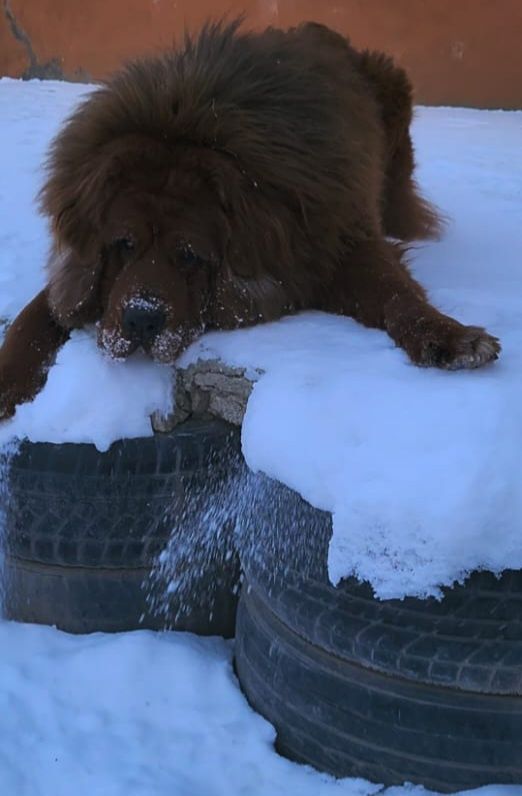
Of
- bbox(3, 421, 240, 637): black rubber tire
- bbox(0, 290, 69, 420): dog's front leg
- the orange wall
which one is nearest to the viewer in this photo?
bbox(3, 421, 240, 637): black rubber tire

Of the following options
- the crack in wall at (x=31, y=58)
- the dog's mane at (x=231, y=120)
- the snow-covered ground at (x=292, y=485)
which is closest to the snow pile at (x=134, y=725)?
the snow-covered ground at (x=292, y=485)

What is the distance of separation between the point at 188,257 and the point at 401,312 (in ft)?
1.86

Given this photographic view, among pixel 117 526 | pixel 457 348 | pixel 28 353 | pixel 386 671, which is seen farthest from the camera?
pixel 28 353

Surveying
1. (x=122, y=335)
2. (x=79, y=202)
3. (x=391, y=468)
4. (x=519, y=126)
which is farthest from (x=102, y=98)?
(x=519, y=126)

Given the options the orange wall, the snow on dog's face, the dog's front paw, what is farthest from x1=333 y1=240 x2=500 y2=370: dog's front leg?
the orange wall

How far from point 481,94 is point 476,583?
8.03 metres

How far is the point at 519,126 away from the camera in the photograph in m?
7.79

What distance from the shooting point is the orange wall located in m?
8.66

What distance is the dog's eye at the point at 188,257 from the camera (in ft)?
8.03

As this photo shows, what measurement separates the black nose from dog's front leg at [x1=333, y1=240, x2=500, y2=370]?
54 cm

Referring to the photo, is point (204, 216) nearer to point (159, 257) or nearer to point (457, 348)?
point (159, 257)

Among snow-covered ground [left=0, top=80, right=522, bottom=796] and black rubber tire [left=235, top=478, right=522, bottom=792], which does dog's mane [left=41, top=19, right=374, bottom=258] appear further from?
black rubber tire [left=235, top=478, right=522, bottom=792]

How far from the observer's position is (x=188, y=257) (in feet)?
8.11

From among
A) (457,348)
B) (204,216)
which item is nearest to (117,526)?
(204,216)
